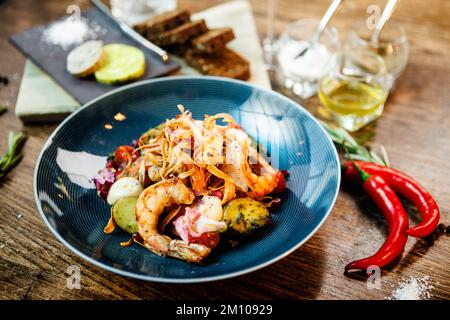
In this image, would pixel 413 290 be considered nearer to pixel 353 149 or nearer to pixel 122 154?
pixel 353 149

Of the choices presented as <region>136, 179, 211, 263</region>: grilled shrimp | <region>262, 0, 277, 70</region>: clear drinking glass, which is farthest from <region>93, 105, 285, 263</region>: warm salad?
<region>262, 0, 277, 70</region>: clear drinking glass

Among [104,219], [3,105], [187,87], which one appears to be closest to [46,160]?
[104,219]

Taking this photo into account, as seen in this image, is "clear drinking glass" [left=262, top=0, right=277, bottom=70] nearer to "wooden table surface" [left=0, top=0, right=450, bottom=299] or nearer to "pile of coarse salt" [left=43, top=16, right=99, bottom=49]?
"wooden table surface" [left=0, top=0, right=450, bottom=299]

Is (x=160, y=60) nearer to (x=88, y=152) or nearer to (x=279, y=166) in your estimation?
(x=88, y=152)

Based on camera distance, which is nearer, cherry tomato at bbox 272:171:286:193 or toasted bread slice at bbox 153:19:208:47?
cherry tomato at bbox 272:171:286:193

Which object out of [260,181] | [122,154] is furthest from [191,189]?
[122,154]

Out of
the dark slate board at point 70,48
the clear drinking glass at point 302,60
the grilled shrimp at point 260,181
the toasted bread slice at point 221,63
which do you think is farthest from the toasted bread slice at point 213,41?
the grilled shrimp at point 260,181

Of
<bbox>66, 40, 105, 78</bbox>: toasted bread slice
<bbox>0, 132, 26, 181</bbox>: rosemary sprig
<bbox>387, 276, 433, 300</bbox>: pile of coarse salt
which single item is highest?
<bbox>66, 40, 105, 78</bbox>: toasted bread slice
